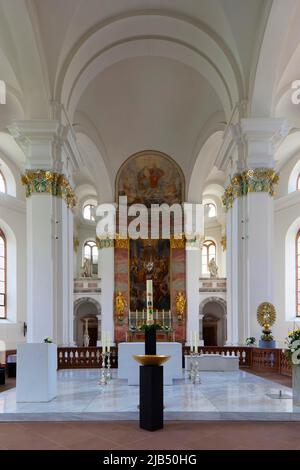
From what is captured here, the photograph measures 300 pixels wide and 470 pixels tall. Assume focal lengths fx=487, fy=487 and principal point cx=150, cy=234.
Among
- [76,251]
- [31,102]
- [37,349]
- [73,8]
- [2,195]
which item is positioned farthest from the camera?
[76,251]

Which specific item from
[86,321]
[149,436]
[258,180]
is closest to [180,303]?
[86,321]

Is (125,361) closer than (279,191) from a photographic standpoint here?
Yes

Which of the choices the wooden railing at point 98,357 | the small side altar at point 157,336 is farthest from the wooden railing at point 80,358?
the small side altar at point 157,336

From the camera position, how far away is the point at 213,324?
1063 inches

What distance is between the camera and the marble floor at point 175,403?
21.2 ft

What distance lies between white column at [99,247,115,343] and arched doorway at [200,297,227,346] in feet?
19.4

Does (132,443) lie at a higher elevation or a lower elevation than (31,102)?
lower

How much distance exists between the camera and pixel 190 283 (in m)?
23.4

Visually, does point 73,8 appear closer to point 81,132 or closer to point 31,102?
point 31,102

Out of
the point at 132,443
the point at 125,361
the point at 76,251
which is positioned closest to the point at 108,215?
the point at 76,251

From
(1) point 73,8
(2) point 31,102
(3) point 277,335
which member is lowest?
(3) point 277,335

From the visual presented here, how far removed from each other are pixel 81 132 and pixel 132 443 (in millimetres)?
15961

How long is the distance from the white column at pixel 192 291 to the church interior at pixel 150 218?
10cm
